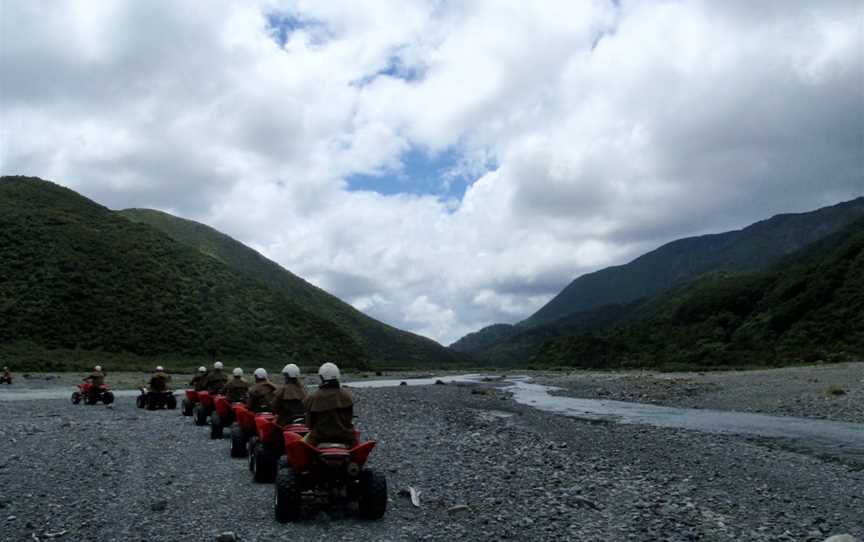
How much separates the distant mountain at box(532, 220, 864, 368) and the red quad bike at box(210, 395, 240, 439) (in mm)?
64161

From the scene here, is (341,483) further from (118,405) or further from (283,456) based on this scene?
(118,405)

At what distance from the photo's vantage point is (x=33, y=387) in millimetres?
41312

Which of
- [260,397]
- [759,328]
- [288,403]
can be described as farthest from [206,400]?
[759,328]

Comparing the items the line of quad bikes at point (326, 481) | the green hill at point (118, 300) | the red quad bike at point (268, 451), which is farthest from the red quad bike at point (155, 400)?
the green hill at point (118, 300)

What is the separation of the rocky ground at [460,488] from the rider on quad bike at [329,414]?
49.3 inches

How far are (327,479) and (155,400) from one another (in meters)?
21.5

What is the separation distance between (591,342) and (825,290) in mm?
56933

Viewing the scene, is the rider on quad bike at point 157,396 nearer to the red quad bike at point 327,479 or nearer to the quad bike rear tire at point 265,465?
the quad bike rear tire at point 265,465

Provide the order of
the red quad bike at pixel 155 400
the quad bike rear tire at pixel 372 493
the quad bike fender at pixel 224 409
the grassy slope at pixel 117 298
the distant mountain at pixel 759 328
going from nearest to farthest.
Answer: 1. the quad bike rear tire at pixel 372 493
2. the quad bike fender at pixel 224 409
3. the red quad bike at pixel 155 400
4. the grassy slope at pixel 117 298
5. the distant mountain at pixel 759 328

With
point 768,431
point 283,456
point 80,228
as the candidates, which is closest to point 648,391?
point 768,431

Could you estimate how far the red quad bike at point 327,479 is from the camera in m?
9.59

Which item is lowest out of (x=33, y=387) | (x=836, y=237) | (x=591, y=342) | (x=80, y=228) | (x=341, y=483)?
(x=341, y=483)

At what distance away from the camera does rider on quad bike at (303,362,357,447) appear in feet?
33.2

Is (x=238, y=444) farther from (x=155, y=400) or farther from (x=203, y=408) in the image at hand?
(x=155, y=400)
